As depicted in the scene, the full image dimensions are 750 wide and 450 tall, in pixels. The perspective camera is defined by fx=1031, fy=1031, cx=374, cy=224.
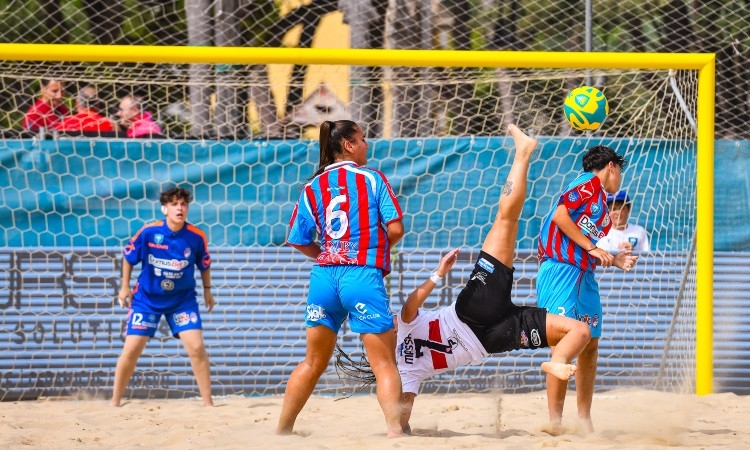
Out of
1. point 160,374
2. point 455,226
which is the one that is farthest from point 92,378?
point 455,226

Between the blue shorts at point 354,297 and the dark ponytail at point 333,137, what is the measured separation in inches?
21.2

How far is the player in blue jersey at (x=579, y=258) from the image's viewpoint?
18.1 ft

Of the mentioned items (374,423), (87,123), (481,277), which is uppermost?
(87,123)

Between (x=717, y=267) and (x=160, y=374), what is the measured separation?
445 centimetres

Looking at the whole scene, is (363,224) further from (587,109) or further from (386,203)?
(587,109)

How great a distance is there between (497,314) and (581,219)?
30.0 inches

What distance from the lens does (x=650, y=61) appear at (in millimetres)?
6965

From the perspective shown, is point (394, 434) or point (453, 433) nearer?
point (394, 434)

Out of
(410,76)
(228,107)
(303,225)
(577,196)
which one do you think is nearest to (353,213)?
(303,225)

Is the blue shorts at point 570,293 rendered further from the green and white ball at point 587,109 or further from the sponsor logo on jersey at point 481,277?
the green and white ball at point 587,109

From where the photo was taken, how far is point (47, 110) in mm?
8734

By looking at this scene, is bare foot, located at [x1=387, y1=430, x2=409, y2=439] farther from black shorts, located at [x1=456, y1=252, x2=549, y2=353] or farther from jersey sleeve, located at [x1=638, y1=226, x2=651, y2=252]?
jersey sleeve, located at [x1=638, y1=226, x2=651, y2=252]

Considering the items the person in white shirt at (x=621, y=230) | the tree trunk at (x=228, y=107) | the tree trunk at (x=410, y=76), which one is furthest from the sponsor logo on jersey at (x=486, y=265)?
the tree trunk at (x=228, y=107)

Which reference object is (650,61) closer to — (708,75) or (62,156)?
(708,75)
